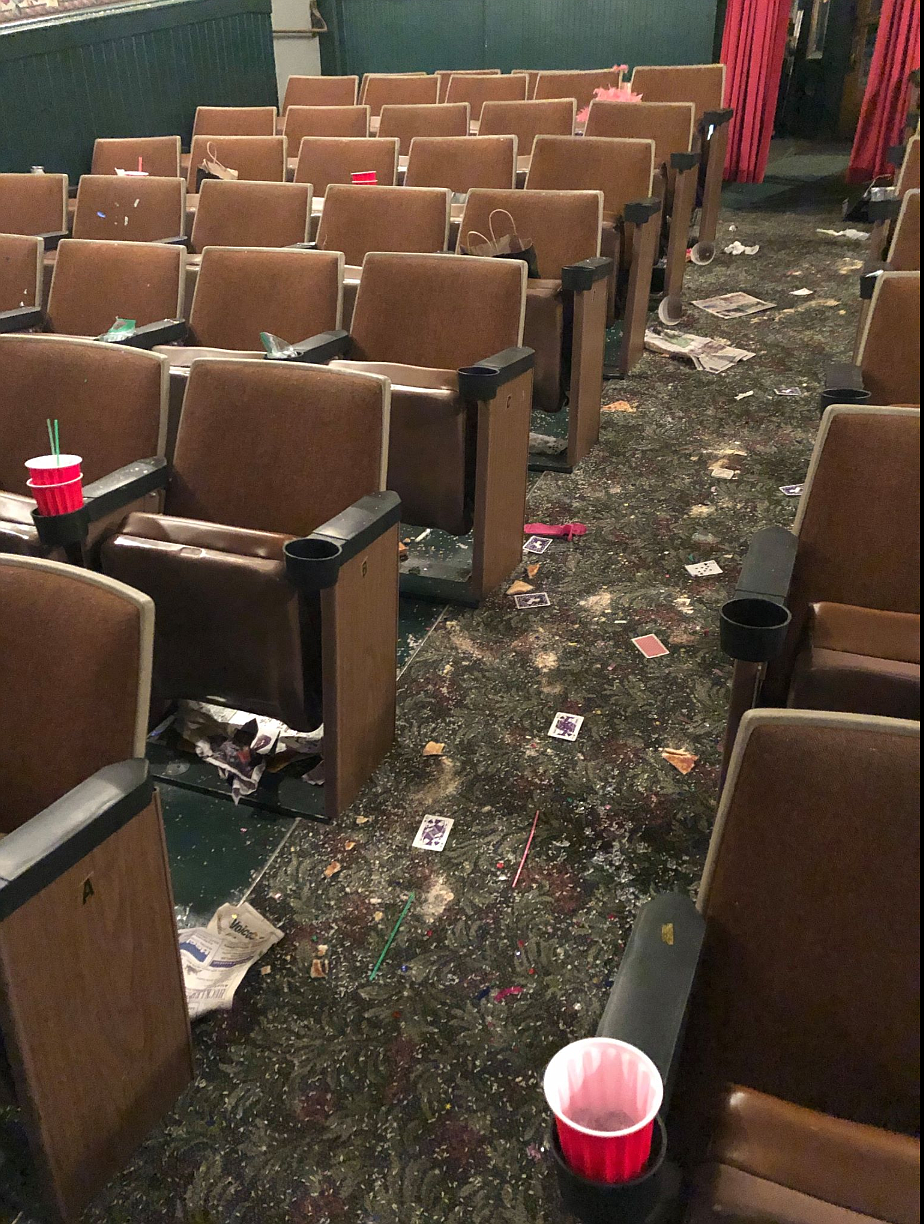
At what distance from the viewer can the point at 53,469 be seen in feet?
5.19

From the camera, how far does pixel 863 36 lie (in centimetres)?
794

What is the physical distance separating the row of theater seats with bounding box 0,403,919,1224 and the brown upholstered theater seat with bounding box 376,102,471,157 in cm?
342

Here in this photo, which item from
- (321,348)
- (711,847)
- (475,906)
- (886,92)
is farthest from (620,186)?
(886,92)

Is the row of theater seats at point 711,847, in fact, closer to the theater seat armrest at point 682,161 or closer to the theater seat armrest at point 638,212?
the theater seat armrest at point 638,212

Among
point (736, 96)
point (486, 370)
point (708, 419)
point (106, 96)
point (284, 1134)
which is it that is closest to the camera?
point (284, 1134)

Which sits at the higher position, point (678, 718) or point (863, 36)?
point (863, 36)

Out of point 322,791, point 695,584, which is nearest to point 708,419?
point 695,584

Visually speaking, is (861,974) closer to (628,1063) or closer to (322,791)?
(628,1063)

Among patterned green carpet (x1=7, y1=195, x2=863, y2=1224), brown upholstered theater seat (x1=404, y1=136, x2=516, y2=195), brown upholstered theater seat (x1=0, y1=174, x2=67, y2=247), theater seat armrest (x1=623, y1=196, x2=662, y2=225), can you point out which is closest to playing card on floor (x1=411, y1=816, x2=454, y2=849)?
patterned green carpet (x1=7, y1=195, x2=863, y2=1224)

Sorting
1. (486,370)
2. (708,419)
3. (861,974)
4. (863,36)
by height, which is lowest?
(708,419)

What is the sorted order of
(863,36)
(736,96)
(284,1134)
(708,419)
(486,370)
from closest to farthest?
1. (284,1134)
2. (486,370)
3. (708,419)
4. (736,96)
5. (863,36)

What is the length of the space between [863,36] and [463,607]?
7.96 meters

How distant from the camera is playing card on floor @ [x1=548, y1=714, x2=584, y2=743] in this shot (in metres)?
1.91

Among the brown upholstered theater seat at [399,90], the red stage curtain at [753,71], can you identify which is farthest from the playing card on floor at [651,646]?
the red stage curtain at [753,71]
